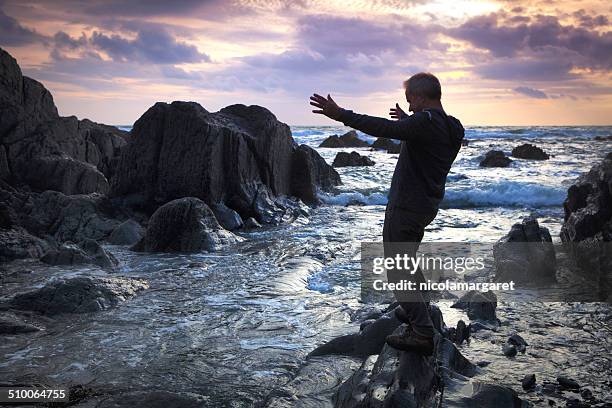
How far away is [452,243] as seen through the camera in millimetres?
9977

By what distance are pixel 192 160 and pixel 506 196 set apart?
9.76 meters

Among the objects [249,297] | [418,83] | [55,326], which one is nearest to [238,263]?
[249,297]

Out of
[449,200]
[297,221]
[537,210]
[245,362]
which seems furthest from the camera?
[449,200]

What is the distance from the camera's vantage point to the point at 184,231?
986 centimetres

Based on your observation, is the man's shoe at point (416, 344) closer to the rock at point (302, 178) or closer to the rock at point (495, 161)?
the rock at point (302, 178)

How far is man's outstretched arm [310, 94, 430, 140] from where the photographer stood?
3432 millimetres

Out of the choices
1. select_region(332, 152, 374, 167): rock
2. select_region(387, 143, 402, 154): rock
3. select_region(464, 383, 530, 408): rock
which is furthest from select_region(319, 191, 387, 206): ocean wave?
select_region(387, 143, 402, 154): rock

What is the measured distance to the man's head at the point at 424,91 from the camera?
368cm

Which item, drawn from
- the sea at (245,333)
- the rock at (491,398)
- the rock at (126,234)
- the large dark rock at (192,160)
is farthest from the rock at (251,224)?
the rock at (491,398)

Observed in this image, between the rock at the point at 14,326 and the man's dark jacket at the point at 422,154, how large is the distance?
3.90 m

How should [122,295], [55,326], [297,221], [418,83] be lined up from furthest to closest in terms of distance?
[297,221] < [122,295] < [55,326] < [418,83]

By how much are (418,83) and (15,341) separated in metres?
4.30

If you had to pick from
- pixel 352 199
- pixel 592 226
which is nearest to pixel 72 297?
pixel 592 226

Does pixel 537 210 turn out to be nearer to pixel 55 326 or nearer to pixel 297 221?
pixel 297 221
